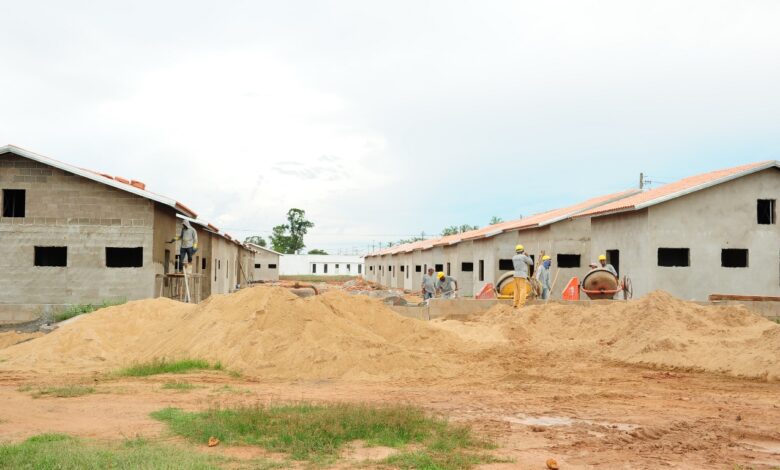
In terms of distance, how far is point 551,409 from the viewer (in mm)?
9125

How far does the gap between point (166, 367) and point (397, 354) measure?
162 inches

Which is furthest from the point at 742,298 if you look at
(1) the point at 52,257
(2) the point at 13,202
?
(2) the point at 13,202

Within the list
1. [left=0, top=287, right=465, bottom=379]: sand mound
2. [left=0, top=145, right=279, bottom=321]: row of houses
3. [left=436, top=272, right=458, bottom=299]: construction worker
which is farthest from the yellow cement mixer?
[left=0, top=145, right=279, bottom=321]: row of houses

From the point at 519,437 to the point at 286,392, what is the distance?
4.19 metres

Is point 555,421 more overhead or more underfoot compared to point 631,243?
more underfoot

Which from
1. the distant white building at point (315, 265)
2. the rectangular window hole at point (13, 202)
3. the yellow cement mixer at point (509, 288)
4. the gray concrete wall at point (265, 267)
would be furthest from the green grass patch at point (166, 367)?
the distant white building at point (315, 265)

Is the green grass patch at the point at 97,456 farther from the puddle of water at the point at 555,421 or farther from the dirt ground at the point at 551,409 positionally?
the puddle of water at the point at 555,421

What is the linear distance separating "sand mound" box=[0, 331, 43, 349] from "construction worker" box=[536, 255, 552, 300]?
1400 cm

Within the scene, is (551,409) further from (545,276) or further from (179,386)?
(545,276)

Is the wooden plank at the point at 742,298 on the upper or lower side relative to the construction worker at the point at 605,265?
lower

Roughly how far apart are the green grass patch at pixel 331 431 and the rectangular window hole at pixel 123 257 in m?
12.7

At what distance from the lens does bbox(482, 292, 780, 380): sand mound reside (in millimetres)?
13125

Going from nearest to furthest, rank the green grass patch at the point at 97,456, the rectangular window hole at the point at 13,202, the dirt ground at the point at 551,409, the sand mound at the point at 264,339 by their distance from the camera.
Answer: the green grass patch at the point at 97,456, the dirt ground at the point at 551,409, the sand mound at the point at 264,339, the rectangular window hole at the point at 13,202

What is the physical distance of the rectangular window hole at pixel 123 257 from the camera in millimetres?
19969
